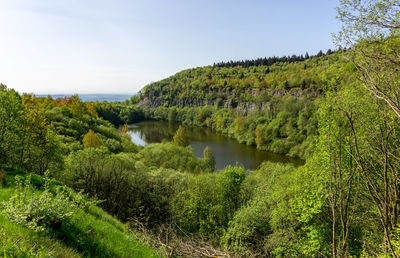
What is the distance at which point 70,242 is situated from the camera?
4945mm

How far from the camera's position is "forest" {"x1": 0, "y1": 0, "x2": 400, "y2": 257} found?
12.7 feet

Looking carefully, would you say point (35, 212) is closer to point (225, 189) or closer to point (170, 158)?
point (225, 189)

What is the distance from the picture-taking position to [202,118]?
107750 mm

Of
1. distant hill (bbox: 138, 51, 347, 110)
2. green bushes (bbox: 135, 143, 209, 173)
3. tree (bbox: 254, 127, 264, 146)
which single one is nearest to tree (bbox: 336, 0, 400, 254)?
green bushes (bbox: 135, 143, 209, 173)

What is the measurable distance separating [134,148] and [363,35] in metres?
39.2

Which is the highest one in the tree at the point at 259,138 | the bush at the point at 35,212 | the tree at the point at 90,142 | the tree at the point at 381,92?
the tree at the point at 381,92

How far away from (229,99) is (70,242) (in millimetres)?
110878

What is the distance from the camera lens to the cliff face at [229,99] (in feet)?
268

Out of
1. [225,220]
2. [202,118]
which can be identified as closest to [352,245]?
[225,220]

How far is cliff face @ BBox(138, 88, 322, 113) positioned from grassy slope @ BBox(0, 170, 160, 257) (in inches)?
3016

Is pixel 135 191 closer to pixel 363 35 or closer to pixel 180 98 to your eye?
pixel 363 35

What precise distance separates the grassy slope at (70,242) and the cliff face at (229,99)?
76.6m

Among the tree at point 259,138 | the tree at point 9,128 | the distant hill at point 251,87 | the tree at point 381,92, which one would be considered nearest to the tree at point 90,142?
the tree at point 9,128

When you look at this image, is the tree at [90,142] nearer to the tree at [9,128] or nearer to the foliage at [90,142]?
the foliage at [90,142]
